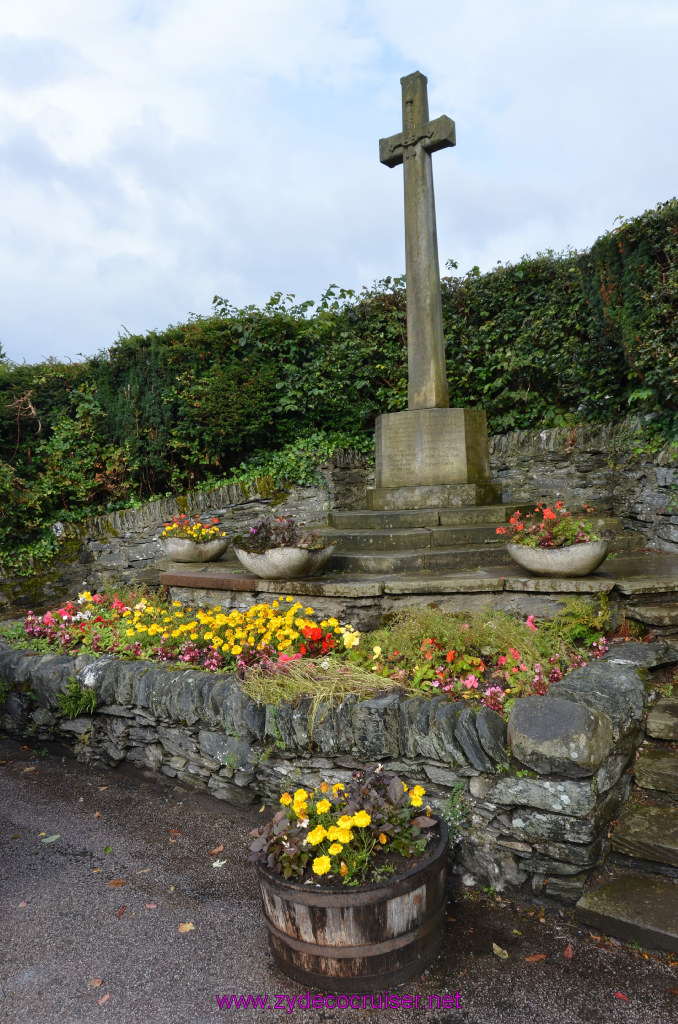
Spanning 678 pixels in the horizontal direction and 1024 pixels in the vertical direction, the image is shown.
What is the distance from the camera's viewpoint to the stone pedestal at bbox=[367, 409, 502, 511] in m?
6.89

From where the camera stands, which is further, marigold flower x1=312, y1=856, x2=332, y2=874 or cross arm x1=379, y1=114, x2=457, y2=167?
cross arm x1=379, y1=114, x2=457, y2=167

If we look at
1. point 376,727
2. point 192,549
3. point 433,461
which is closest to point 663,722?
point 376,727

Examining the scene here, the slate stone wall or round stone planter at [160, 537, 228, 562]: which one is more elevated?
round stone planter at [160, 537, 228, 562]

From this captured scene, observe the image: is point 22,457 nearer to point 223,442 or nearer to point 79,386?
point 79,386

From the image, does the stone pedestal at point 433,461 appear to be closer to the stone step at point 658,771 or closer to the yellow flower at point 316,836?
the stone step at point 658,771

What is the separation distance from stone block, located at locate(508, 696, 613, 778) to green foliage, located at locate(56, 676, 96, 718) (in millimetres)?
3397

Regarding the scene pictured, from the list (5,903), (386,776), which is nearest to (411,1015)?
(386,776)

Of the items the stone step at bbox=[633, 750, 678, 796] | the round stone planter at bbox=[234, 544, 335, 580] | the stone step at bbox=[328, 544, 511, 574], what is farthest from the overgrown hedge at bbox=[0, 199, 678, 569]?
the stone step at bbox=[633, 750, 678, 796]

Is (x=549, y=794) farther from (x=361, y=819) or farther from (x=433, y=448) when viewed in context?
(x=433, y=448)

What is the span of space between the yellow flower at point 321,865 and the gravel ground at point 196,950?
22.0 inches

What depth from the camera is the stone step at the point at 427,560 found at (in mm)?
5625

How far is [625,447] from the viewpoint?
795 cm

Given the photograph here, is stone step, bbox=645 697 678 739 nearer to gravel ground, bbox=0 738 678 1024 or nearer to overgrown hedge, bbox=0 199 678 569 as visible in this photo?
gravel ground, bbox=0 738 678 1024

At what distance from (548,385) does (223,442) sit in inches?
210
